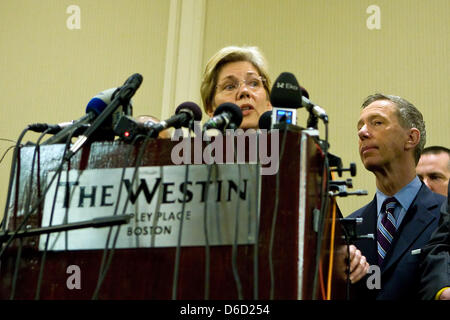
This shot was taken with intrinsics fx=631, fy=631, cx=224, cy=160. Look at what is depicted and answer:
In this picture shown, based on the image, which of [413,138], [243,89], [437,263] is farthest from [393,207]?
[243,89]

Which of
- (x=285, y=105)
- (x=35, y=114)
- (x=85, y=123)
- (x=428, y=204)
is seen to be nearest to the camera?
(x=285, y=105)

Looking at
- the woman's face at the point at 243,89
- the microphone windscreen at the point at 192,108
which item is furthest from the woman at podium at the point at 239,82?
the microphone windscreen at the point at 192,108

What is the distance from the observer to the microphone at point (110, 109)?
1.38m

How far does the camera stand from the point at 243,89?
7.49 feet

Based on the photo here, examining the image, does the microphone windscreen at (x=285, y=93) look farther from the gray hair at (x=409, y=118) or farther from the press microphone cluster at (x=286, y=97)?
the gray hair at (x=409, y=118)

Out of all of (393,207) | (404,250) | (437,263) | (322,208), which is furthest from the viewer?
(393,207)

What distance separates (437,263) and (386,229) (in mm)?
549

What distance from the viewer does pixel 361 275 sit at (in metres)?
1.86

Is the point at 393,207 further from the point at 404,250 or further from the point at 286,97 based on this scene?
the point at 286,97

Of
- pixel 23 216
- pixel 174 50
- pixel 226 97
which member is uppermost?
pixel 174 50

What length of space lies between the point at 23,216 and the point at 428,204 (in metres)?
1.61
